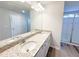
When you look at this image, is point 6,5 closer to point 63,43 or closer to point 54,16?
point 54,16

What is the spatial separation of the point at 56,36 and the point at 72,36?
408 mm

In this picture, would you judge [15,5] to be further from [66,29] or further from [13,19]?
[66,29]

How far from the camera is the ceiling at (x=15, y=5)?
1366 millimetres

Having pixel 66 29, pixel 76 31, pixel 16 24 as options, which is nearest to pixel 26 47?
pixel 16 24

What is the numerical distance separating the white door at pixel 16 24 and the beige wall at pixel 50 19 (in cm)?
34

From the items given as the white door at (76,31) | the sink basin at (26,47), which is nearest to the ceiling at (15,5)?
the sink basin at (26,47)

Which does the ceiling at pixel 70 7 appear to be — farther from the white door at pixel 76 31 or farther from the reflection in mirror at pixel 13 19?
the reflection in mirror at pixel 13 19

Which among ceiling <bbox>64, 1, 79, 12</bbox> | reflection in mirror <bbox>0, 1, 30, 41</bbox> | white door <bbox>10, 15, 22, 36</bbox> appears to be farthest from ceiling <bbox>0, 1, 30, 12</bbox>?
ceiling <bbox>64, 1, 79, 12</bbox>

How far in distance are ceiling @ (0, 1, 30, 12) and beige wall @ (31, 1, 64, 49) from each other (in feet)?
0.65

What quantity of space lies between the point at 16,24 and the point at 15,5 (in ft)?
1.14

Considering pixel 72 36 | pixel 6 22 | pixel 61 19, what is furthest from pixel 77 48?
pixel 6 22

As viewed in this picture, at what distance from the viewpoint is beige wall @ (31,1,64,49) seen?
1891 mm

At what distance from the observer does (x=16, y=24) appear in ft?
5.09

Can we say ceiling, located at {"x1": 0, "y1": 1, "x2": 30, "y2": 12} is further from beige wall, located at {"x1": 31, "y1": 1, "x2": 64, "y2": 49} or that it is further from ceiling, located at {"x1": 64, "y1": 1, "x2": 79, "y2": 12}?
ceiling, located at {"x1": 64, "y1": 1, "x2": 79, "y2": 12}
